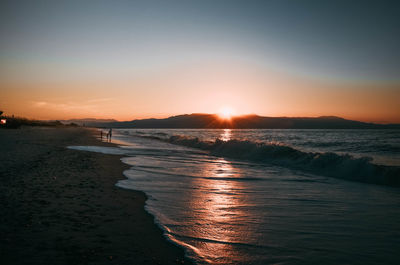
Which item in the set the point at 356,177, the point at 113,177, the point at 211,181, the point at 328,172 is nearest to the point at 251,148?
the point at 328,172

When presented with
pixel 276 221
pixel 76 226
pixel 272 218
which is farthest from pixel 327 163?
pixel 76 226

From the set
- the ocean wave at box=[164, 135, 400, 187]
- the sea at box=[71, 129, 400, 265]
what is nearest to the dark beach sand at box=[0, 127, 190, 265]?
the sea at box=[71, 129, 400, 265]

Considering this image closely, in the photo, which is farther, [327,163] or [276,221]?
[327,163]

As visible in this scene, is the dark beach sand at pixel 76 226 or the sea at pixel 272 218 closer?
the dark beach sand at pixel 76 226

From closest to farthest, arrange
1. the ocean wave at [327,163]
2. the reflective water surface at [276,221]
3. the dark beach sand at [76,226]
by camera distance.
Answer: the dark beach sand at [76,226], the reflective water surface at [276,221], the ocean wave at [327,163]

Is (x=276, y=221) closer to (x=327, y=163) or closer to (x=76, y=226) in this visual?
(x=76, y=226)

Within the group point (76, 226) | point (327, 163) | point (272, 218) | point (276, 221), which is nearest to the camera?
point (76, 226)

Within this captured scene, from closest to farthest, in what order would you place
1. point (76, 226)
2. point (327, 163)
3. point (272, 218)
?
1. point (76, 226)
2. point (272, 218)
3. point (327, 163)

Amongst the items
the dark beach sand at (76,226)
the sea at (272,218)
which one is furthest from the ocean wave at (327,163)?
the dark beach sand at (76,226)

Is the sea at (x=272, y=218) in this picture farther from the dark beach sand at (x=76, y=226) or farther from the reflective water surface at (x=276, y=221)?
the dark beach sand at (x=76, y=226)

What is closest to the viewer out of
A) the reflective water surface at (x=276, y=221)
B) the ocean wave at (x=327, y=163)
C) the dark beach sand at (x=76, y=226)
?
the dark beach sand at (x=76, y=226)

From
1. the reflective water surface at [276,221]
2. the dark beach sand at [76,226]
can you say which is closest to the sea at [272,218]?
the reflective water surface at [276,221]

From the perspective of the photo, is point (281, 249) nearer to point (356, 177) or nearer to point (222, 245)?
point (222, 245)

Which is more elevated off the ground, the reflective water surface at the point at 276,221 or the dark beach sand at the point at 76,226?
the dark beach sand at the point at 76,226
